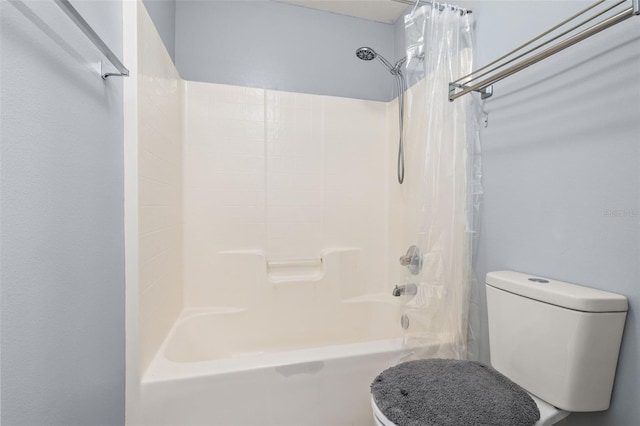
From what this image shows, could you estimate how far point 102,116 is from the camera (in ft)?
3.13

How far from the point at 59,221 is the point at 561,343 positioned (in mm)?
1445

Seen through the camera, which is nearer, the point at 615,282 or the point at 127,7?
the point at 615,282

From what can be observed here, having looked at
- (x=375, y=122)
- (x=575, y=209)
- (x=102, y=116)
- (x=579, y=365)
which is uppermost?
(x=375, y=122)

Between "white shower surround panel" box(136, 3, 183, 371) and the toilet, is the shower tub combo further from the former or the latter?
the toilet

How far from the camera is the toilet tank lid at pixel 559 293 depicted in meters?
0.84

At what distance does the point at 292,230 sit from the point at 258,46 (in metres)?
1.29

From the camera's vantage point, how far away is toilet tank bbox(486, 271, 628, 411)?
851 mm

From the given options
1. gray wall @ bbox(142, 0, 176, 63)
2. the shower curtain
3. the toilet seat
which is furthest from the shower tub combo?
gray wall @ bbox(142, 0, 176, 63)

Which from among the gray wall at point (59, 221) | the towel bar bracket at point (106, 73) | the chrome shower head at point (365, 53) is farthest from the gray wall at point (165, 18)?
the chrome shower head at point (365, 53)

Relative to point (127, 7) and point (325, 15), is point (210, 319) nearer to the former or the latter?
point (127, 7)

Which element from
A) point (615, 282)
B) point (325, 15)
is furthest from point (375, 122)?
point (615, 282)

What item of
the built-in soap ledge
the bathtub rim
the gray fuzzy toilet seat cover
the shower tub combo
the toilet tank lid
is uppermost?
the toilet tank lid

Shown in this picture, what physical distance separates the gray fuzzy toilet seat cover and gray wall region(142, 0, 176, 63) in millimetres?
1767

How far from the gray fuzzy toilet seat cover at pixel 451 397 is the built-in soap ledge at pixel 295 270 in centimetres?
104
